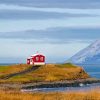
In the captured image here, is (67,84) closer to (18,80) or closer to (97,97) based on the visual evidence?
(18,80)

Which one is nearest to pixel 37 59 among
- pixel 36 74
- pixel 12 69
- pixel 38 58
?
pixel 38 58

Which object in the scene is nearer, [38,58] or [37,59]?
[38,58]

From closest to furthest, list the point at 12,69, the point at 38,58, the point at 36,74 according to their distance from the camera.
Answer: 1. the point at 36,74
2. the point at 12,69
3. the point at 38,58

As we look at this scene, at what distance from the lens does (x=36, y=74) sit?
17588 cm

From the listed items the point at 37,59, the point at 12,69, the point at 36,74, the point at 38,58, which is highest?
the point at 38,58

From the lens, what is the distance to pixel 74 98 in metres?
41.5

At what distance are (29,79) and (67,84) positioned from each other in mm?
14823

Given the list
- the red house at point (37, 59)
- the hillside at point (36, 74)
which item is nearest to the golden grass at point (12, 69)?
the hillside at point (36, 74)

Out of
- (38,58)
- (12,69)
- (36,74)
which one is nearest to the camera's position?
(36,74)

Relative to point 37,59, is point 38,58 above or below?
above

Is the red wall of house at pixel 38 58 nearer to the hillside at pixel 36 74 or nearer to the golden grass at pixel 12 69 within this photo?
the hillside at pixel 36 74

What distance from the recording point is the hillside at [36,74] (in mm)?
165600

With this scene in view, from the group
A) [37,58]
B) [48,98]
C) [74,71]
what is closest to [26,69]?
[37,58]

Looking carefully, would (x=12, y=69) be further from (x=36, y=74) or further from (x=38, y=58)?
(x=36, y=74)
